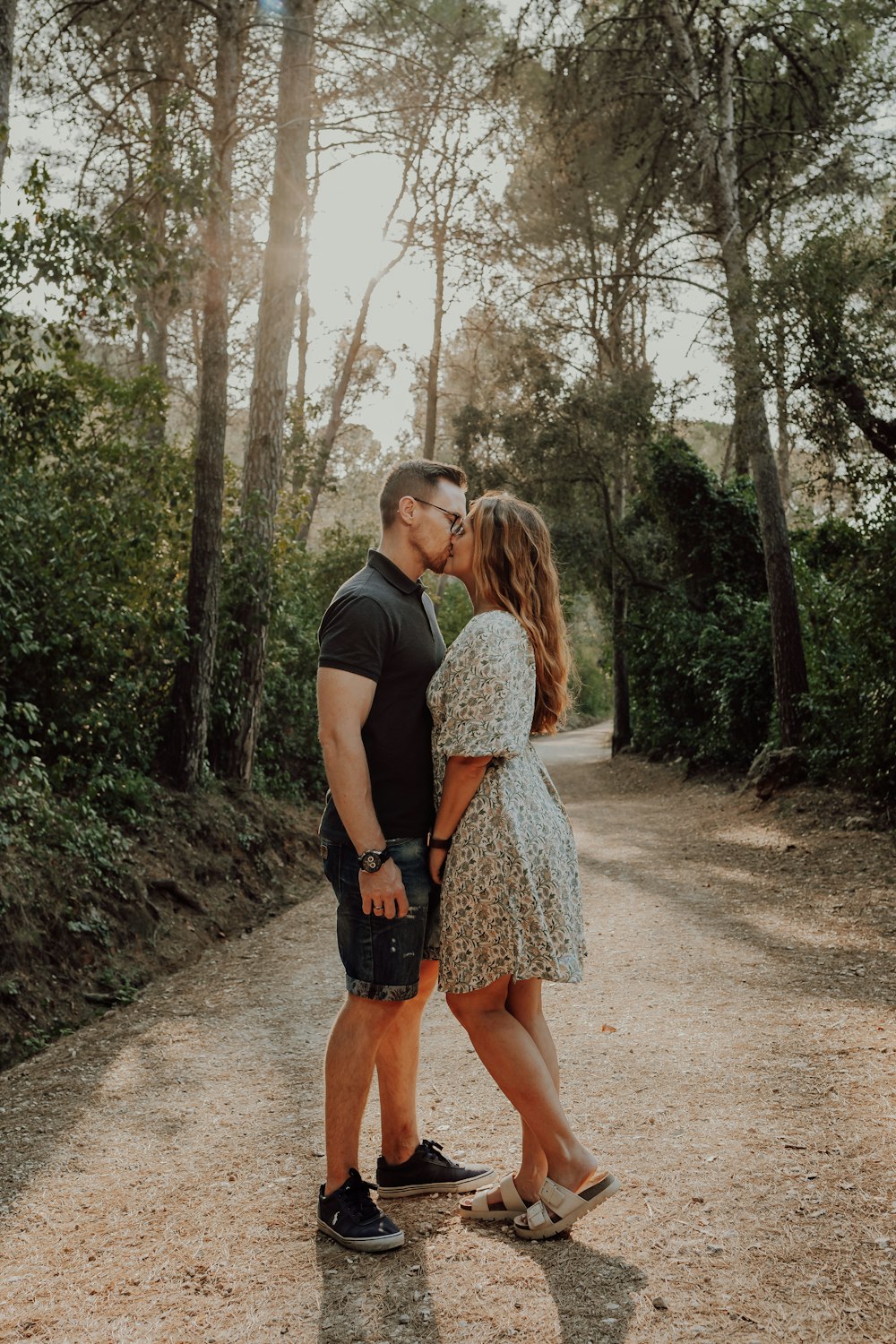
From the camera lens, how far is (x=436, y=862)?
3082 millimetres

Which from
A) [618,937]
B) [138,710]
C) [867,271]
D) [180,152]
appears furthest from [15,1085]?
[867,271]

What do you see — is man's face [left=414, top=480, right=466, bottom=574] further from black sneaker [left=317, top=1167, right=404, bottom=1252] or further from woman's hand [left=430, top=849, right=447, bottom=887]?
black sneaker [left=317, top=1167, right=404, bottom=1252]

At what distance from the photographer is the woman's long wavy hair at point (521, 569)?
125 inches

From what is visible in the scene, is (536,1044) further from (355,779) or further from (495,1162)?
(355,779)

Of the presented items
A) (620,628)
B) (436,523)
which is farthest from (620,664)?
(436,523)

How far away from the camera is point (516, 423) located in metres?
22.1

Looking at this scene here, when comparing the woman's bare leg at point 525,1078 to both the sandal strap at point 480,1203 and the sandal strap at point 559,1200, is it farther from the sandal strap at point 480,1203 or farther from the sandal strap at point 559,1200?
the sandal strap at point 480,1203

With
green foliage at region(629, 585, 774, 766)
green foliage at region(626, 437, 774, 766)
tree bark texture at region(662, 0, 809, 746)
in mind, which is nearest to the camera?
tree bark texture at region(662, 0, 809, 746)

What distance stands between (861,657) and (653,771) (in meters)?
8.92

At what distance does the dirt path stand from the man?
13.5 inches

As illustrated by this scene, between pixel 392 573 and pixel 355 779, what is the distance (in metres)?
0.66

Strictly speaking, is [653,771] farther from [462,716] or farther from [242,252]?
[462,716]

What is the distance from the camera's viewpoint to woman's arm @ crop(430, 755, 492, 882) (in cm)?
298

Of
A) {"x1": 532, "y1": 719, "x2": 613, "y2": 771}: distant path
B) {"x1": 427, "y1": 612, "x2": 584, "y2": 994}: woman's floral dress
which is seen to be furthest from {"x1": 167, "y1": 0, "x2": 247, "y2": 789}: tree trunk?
{"x1": 532, "y1": 719, "x2": 613, "y2": 771}: distant path
